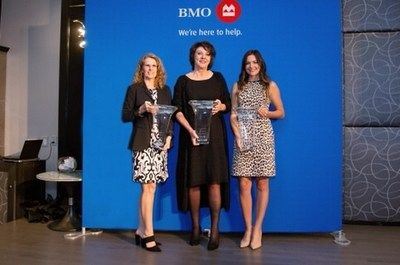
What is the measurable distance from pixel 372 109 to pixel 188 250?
7.27 ft

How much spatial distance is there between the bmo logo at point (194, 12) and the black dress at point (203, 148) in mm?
552

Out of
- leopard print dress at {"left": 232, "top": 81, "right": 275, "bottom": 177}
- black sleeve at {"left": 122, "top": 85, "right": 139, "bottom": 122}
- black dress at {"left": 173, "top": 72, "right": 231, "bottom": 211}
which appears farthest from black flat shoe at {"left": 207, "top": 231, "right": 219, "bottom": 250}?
black sleeve at {"left": 122, "top": 85, "right": 139, "bottom": 122}

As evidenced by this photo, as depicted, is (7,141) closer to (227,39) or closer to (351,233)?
(227,39)

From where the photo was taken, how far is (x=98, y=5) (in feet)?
9.91

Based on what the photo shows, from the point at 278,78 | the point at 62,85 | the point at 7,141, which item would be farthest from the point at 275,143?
the point at 7,141

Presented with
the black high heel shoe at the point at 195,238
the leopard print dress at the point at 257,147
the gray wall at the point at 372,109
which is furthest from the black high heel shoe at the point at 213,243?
the gray wall at the point at 372,109

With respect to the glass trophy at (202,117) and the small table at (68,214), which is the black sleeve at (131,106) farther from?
the small table at (68,214)

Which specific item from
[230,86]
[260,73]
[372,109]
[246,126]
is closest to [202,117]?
[246,126]

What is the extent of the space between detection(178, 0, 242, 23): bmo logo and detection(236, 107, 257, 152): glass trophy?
812mm

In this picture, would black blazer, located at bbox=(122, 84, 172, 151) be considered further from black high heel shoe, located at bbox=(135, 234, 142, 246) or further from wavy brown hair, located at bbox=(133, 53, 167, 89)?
black high heel shoe, located at bbox=(135, 234, 142, 246)

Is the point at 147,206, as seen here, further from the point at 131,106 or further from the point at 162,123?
the point at 131,106

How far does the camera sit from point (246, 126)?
8.84 ft

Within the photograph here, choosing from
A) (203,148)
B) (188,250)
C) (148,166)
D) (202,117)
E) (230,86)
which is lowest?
(188,250)

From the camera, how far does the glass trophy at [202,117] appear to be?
262cm
